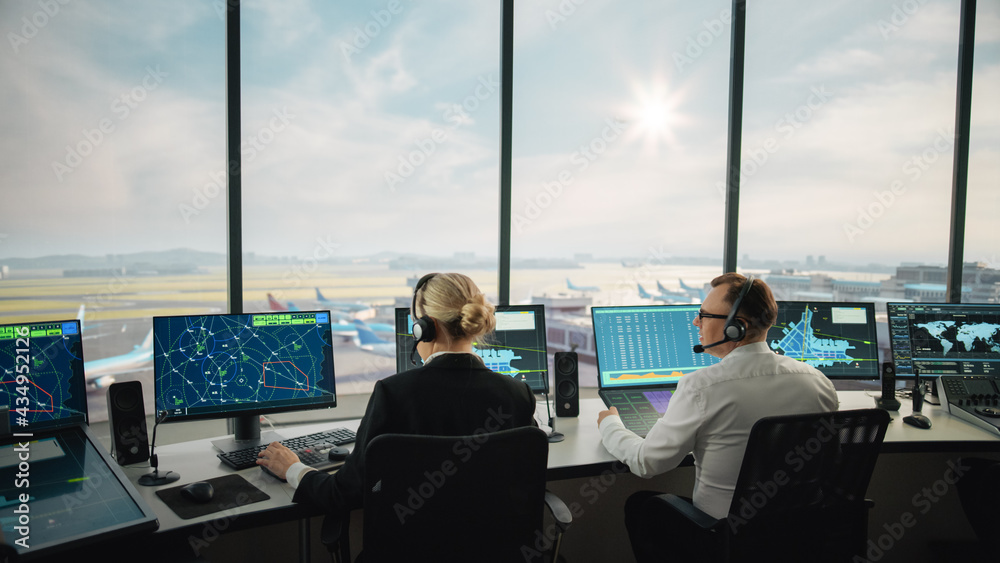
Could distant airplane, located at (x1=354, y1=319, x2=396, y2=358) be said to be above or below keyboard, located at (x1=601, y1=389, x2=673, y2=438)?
above

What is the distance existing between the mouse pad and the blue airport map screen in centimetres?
34

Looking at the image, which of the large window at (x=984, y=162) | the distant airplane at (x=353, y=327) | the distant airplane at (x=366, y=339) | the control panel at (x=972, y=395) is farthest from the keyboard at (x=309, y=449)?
the large window at (x=984, y=162)

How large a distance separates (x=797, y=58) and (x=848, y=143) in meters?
0.59

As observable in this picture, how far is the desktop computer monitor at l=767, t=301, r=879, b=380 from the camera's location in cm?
282

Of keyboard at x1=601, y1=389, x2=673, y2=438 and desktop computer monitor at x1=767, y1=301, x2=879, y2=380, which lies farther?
desktop computer monitor at x1=767, y1=301, x2=879, y2=380

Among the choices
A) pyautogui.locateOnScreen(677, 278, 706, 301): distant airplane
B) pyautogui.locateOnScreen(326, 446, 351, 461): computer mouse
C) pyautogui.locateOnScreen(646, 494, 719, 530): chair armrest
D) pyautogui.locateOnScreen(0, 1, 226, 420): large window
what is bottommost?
pyautogui.locateOnScreen(646, 494, 719, 530): chair armrest

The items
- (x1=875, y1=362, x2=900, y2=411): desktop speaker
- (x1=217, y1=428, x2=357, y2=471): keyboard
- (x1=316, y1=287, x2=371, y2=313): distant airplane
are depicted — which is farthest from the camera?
(x1=316, y1=287, x2=371, y2=313): distant airplane

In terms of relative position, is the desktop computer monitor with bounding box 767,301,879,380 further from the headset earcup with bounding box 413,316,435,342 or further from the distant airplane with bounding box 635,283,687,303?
the headset earcup with bounding box 413,316,435,342

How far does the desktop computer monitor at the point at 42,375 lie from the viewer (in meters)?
1.82

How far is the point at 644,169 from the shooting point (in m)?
3.35

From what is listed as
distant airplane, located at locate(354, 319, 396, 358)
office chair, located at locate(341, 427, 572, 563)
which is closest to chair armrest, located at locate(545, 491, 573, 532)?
office chair, located at locate(341, 427, 572, 563)

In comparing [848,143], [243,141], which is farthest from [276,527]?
[848,143]

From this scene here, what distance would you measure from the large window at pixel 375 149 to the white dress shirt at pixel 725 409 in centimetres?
146

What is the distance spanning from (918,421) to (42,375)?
3.33 m
